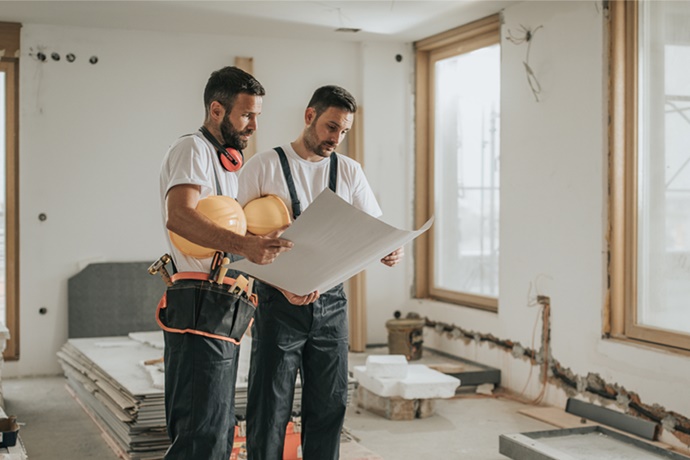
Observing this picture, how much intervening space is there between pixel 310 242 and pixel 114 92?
4099mm

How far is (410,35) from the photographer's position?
598 centimetres

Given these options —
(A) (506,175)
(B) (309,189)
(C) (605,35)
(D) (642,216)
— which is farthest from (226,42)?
(B) (309,189)

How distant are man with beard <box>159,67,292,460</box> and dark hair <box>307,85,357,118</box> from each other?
39cm

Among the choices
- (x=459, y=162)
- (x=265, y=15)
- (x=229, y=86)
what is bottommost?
(x=229, y=86)

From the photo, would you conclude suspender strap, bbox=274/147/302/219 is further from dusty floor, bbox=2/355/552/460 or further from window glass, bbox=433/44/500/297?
window glass, bbox=433/44/500/297

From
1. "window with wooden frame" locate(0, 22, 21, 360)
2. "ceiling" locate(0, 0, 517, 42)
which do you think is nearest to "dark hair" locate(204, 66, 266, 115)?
"ceiling" locate(0, 0, 517, 42)

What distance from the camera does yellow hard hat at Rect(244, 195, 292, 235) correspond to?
2.34 meters

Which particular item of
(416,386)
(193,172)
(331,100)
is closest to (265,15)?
(416,386)

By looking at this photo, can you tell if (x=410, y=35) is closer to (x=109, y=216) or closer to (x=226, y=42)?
(x=226, y=42)

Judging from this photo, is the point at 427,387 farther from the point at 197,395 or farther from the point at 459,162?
the point at 197,395

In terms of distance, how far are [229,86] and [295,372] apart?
36.9 inches

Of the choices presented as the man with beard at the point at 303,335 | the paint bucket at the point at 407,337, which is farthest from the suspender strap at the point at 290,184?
the paint bucket at the point at 407,337

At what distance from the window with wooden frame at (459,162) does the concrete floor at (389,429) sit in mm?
1047

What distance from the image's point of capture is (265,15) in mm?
5340
